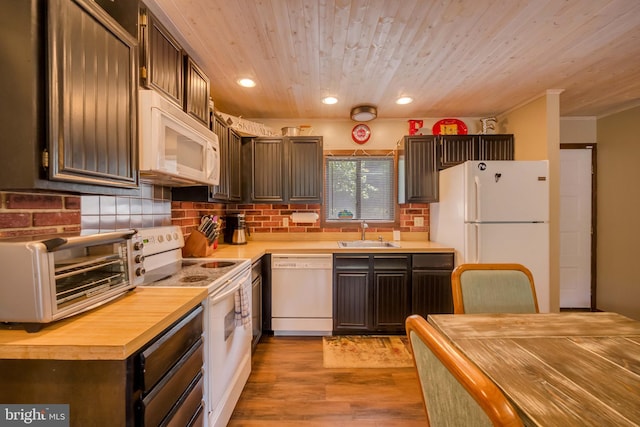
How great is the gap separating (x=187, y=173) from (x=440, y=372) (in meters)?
1.57

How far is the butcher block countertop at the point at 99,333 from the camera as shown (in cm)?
74

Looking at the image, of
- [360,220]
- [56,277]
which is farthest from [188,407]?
[360,220]

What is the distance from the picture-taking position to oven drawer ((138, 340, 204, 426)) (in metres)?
0.84

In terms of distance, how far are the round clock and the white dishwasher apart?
1.53 m

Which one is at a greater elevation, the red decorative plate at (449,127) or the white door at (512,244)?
the red decorative plate at (449,127)

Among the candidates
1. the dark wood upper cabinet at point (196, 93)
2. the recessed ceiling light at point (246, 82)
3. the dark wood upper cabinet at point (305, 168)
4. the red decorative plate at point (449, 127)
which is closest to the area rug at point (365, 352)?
the dark wood upper cabinet at point (305, 168)

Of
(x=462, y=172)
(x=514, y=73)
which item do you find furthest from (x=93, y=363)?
(x=514, y=73)

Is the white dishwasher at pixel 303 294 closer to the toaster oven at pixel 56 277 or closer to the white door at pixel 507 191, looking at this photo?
the white door at pixel 507 191

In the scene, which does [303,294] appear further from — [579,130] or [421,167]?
[579,130]

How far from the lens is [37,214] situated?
42.9 inches

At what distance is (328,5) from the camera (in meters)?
1.47

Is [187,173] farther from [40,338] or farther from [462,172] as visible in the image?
[462,172]

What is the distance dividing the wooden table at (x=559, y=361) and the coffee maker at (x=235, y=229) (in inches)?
85.8

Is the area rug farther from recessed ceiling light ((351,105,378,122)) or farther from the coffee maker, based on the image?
recessed ceiling light ((351,105,378,122))
